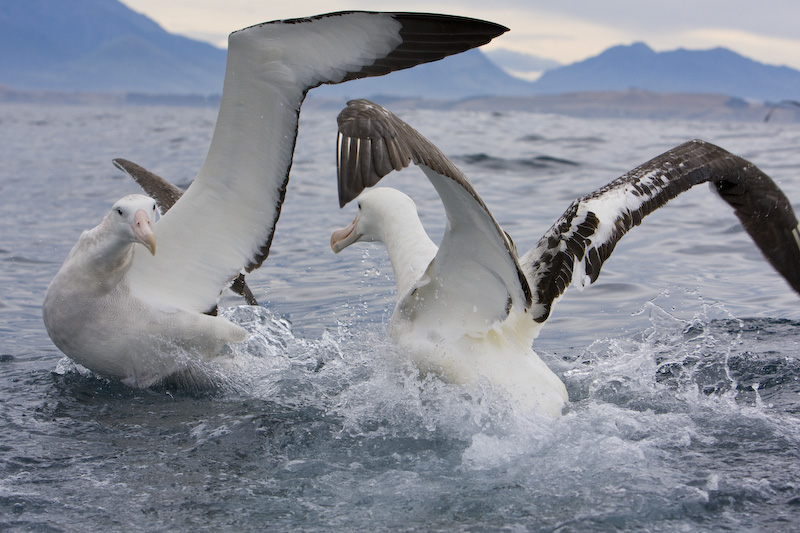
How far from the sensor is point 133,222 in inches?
204

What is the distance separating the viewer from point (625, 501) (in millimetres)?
3896

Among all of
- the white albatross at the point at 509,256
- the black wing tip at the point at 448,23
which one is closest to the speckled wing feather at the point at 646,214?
the white albatross at the point at 509,256

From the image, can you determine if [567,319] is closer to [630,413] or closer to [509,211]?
[630,413]

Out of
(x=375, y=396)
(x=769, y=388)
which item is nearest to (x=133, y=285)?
(x=375, y=396)

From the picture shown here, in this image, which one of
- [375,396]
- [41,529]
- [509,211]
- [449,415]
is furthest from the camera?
[509,211]

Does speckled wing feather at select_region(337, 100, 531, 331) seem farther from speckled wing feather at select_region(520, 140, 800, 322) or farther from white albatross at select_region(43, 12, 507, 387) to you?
white albatross at select_region(43, 12, 507, 387)

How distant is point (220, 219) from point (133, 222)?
2.22 ft

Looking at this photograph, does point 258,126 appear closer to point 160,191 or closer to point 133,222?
point 133,222

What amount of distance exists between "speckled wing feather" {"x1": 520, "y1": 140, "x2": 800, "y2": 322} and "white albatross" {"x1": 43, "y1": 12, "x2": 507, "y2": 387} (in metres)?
1.45

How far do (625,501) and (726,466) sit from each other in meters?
0.70

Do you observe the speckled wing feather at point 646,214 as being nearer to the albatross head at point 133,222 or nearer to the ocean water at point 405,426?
the ocean water at point 405,426

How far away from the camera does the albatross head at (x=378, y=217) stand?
231 inches

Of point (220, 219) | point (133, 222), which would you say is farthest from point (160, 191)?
point (133, 222)

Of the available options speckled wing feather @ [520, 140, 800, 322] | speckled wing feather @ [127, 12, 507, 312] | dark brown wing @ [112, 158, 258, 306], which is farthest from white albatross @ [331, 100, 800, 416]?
dark brown wing @ [112, 158, 258, 306]
